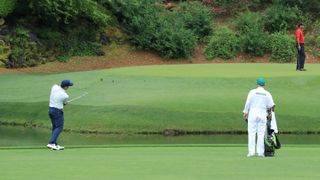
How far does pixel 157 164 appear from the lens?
13.2 meters

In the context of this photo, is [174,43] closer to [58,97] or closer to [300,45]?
[300,45]

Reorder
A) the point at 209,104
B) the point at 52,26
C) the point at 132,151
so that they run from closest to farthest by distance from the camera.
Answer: the point at 132,151 < the point at 209,104 < the point at 52,26

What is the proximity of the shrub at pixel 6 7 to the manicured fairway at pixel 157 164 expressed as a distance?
2170cm

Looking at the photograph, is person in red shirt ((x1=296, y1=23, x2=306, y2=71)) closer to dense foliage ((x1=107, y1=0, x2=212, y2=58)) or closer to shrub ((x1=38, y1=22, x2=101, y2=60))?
dense foliage ((x1=107, y1=0, x2=212, y2=58))

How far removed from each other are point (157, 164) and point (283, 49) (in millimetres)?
27951

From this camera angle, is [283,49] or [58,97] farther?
[283,49]

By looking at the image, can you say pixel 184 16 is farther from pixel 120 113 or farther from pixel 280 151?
pixel 280 151

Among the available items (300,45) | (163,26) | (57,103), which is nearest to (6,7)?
(163,26)

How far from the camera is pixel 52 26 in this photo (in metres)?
40.1

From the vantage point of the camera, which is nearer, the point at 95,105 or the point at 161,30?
the point at 95,105

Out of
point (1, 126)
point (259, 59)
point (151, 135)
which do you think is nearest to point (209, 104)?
point (151, 135)

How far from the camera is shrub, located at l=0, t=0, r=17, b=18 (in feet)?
122

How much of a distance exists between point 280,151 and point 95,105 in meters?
10.3

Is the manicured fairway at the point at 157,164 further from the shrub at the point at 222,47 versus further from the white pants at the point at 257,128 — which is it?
the shrub at the point at 222,47
